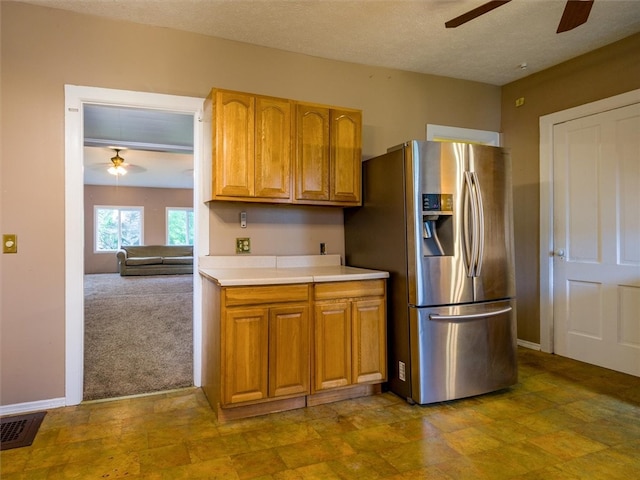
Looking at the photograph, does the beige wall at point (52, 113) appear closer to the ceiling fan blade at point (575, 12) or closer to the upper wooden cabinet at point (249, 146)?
the upper wooden cabinet at point (249, 146)

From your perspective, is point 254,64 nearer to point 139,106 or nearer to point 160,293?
point 139,106

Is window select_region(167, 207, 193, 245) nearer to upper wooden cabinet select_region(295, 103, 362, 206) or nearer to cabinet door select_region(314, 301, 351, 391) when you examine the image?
upper wooden cabinet select_region(295, 103, 362, 206)

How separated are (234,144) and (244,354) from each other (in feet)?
4.40

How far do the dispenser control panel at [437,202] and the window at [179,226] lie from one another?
9.33 metres

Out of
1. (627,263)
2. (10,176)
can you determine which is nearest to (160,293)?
(10,176)

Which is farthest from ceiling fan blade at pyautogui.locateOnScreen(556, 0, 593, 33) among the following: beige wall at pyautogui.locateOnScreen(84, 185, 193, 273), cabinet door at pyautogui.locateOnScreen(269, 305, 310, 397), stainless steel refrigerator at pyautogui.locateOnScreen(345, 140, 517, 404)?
beige wall at pyautogui.locateOnScreen(84, 185, 193, 273)

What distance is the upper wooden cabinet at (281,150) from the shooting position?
2.58 meters

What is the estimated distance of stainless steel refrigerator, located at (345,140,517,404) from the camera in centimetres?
251

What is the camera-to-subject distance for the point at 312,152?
9.30 ft

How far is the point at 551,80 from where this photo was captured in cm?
354

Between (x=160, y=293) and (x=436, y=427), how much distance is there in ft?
13.1

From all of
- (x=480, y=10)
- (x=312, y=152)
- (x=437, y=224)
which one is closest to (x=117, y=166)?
(x=312, y=152)

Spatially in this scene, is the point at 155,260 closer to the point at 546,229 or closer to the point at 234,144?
the point at 234,144

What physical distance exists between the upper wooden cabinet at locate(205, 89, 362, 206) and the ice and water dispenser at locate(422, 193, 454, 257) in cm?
61
